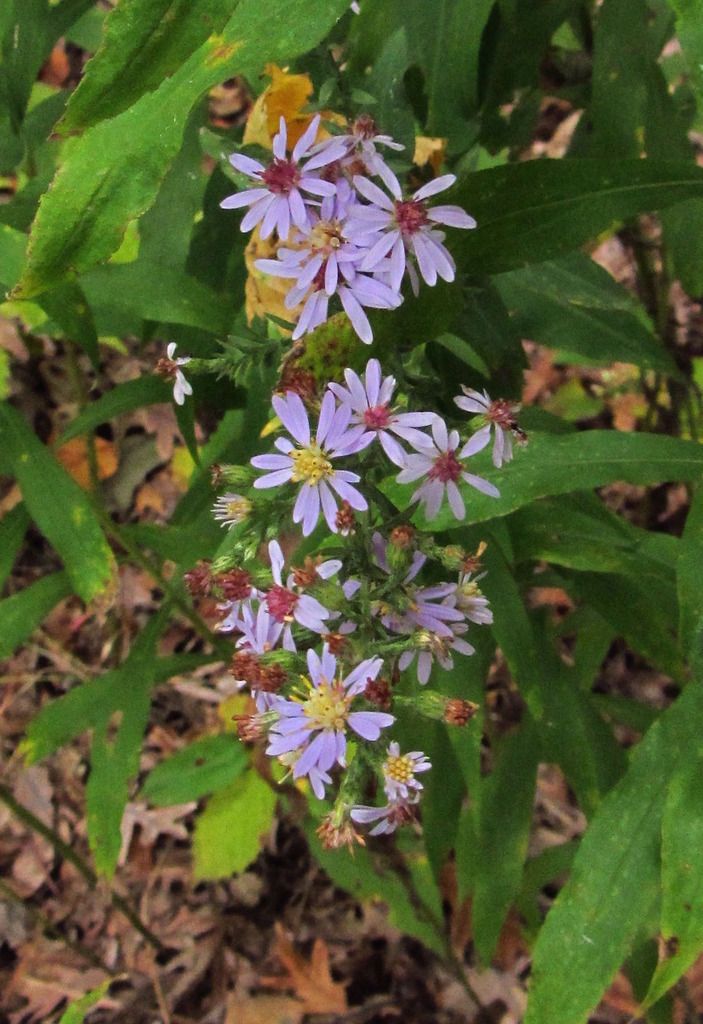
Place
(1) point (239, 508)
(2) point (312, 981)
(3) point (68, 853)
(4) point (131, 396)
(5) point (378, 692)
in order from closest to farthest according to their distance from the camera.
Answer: (5) point (378, 692) → (1) point (239, 508) → (4) point (131, 396) → (3) point (68, 853) → (2) point (312, 981)

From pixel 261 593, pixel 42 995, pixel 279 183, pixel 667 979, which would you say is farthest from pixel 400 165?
pixel 42 995

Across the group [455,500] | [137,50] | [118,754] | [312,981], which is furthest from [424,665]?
[312,981]

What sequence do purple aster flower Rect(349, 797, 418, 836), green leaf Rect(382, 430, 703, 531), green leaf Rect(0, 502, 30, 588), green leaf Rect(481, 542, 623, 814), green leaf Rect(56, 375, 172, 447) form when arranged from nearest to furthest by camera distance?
1. purple aster flower Rect(349, 797, 418, 836)
2. green leaf Rect(382, 430, 703, 531)
3. green leaf Rect(481, 542, 623, 814)
4. green leaf Rect(56, 375, 172, 447)
5. green leaf Rect(0, 502, 30, 588)

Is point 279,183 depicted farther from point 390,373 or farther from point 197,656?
point 197,656

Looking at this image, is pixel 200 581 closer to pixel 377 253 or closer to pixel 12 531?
pixel 377 253

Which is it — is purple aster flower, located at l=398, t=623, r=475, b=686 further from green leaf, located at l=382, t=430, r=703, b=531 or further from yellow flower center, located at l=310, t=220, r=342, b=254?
yellow flower center, located at l=310, t=220, r=342, b=254

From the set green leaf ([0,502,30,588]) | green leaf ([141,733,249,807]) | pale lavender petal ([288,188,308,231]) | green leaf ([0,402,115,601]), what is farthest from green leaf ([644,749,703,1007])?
green leaf ([141,733,249,807])
